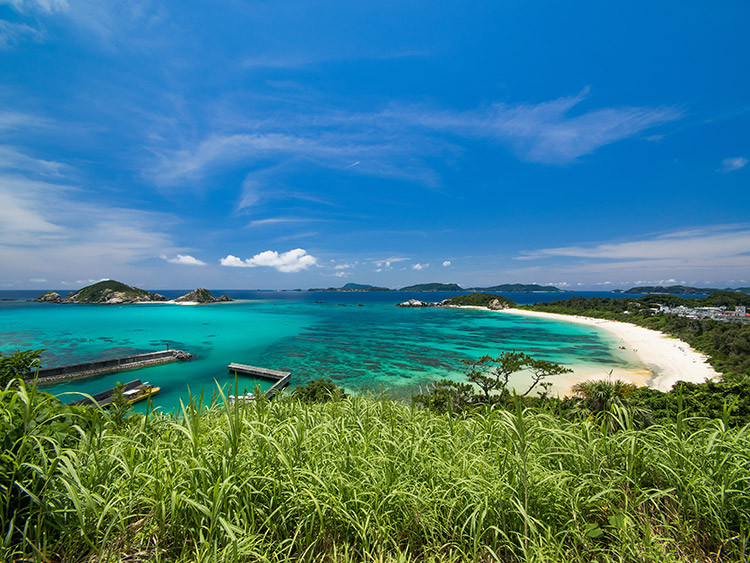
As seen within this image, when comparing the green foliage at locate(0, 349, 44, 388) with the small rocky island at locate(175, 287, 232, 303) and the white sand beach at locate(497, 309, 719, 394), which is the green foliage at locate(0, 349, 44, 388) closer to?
the white sand beach at locate(497, 309, 719, 394)

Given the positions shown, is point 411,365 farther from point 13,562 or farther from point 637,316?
point 637,316

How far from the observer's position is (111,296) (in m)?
114

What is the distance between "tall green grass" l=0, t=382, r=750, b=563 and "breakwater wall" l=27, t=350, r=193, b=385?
28.7 m

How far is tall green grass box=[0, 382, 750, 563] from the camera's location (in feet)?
5.62

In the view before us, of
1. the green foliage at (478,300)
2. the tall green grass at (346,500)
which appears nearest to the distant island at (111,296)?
the green foliage at (478,300)

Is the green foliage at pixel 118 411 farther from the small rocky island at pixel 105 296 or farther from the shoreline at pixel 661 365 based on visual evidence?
the small rocky island at pixel 105 296

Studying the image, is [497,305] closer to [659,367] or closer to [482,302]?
[482,302]

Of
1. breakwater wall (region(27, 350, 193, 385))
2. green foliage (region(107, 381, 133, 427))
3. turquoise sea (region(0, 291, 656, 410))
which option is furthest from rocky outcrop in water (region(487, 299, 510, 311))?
green foliage (region(107, 381, 133, 427))

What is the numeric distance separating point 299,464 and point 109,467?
4.52 ft

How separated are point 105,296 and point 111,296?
2.42m

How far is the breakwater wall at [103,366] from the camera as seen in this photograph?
74.4 feet

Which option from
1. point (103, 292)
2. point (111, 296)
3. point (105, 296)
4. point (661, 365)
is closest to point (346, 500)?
point (661, 365)

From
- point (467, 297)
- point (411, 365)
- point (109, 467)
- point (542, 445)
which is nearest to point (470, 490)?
point (542, 445)

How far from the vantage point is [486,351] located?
3347 cm
